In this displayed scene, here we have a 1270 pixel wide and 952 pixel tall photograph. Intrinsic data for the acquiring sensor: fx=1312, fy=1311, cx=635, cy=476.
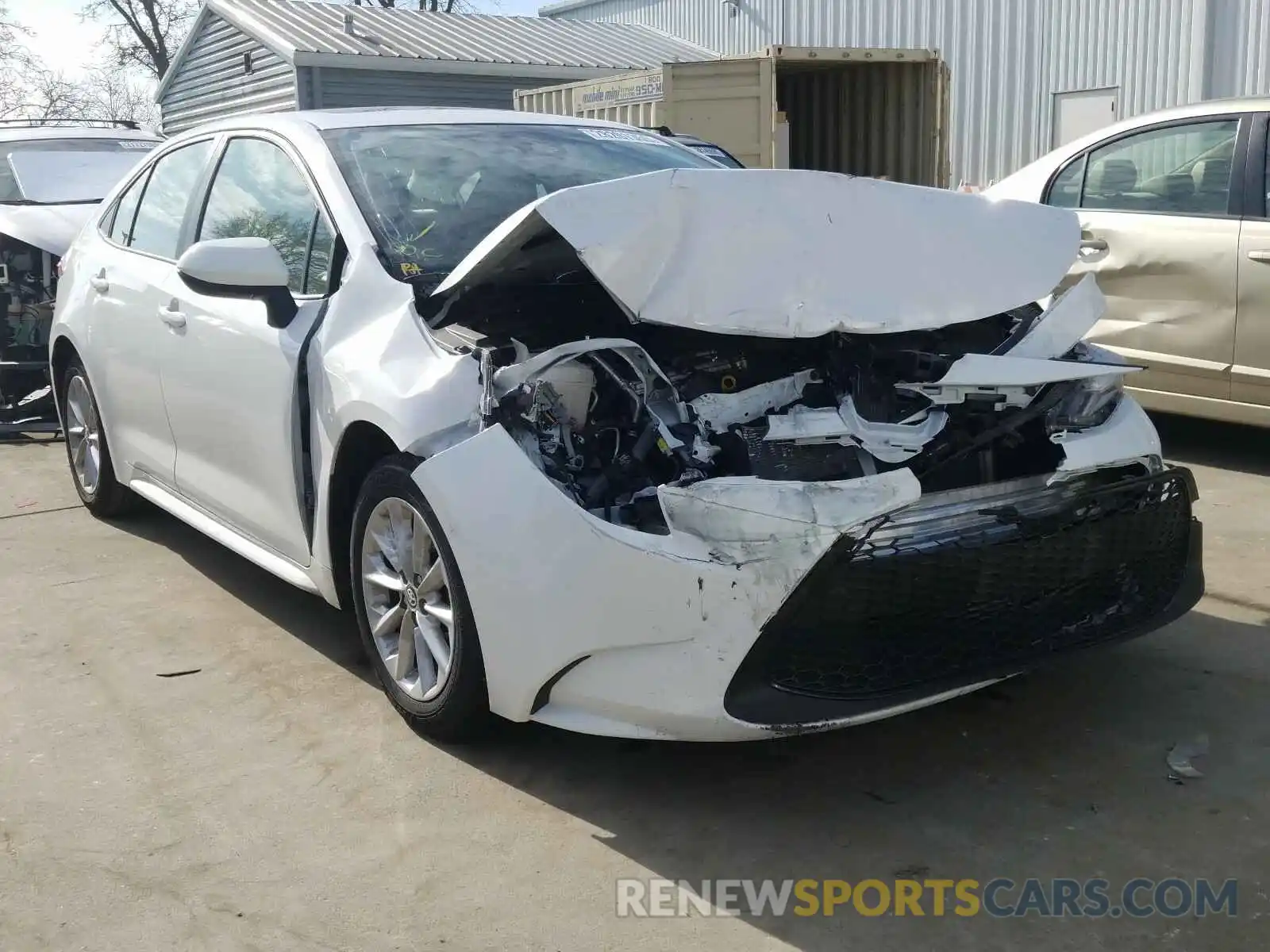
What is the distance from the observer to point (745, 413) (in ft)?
10.1

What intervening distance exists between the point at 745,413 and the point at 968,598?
659mm

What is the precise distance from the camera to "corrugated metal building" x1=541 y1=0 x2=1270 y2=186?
1438cm

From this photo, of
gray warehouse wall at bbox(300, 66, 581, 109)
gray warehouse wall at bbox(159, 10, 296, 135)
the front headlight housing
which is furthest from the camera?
gray warehouse wall at bbox(159, 10, 296, 135)

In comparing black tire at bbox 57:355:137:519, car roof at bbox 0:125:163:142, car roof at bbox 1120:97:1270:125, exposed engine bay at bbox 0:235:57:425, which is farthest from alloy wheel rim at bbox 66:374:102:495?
car roof at bbox 1120:97:1270:125

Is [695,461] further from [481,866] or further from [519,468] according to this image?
[481,866]

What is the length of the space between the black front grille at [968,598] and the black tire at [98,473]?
3.56 meters

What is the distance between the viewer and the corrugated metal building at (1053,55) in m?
14.4

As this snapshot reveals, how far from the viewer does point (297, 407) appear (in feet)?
11.9

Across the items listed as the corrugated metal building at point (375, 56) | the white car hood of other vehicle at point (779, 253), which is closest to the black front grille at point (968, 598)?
the white car hood of other vehicle at point (779, 253)

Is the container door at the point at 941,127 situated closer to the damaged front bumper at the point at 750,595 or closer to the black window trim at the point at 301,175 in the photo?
the black window trim at the point at 301,175

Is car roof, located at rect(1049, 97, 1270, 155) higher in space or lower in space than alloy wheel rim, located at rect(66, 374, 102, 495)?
higher

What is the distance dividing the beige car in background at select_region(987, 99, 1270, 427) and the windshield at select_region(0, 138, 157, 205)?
5564 millimetres

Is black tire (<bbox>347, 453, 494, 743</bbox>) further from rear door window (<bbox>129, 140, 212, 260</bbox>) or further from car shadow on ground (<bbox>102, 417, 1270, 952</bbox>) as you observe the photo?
rear door window (<bbox>129, 140, 212, 260</bbox>)

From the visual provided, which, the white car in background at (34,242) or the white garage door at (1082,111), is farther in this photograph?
the white garage door at (1082,111)
